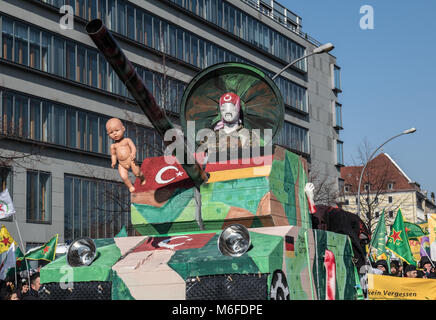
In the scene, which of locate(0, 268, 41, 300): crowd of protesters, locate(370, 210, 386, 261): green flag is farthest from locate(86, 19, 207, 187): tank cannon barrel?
locate(370, 210, 386, 261): green flag

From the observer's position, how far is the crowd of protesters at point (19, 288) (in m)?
10.8

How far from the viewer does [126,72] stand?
6.36 m

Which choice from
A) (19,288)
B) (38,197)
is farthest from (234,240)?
(38,197)

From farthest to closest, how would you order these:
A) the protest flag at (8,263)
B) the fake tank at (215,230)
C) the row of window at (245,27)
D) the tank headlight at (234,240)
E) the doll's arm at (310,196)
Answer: the row of window at (245,27)
the protest flag at (8,263)
the doll's arm at (310,196)
the tank headlight at (234,240)
the fake tank at (215,230)

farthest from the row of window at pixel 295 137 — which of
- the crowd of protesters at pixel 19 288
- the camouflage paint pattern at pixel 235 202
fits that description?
the camouflage paint pattern at pixel 235 202

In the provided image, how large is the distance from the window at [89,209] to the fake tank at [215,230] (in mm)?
23974

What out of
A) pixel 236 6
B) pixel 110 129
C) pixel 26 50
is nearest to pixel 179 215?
pixel 110 129

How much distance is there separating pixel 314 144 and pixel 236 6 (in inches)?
617

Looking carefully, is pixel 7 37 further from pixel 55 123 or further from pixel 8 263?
pixel 8 263

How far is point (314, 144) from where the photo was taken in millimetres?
58688

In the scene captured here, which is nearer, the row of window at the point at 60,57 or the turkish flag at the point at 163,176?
the turkish flag at the point at 163,176

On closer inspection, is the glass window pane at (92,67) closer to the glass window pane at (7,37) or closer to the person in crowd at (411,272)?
the glass window pane at (7,37)

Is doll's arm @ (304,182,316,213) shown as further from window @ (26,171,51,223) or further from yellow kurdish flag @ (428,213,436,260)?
window @ (26,171,51,223)
